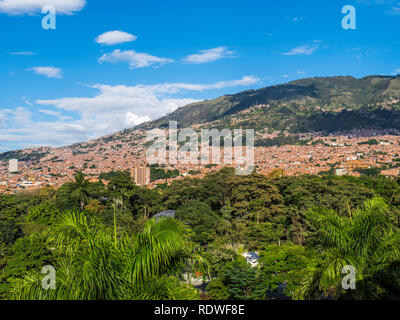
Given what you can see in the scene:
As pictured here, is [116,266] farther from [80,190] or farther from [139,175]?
[139,175]

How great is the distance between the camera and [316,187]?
2328 centimetres

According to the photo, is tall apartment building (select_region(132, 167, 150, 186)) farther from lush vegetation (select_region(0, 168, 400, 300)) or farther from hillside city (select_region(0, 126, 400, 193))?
lush vegetation (select_region(0, 168, 400, 300))

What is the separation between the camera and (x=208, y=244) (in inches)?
707

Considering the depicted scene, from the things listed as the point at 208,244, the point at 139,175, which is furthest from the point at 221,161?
the point at 208,244

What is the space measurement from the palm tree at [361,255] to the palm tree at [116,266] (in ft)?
5.48

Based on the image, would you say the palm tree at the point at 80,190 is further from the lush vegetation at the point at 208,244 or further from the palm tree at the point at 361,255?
the palm tree at the point at 361,255

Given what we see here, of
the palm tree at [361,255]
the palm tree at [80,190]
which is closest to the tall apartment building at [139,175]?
the palm tree at [80,190]

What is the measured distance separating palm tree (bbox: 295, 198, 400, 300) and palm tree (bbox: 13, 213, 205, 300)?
5.48 feet

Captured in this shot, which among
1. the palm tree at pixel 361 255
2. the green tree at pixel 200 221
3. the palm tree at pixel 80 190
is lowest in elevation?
the green tree at pixel 200 221

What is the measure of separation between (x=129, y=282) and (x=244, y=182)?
2220cm

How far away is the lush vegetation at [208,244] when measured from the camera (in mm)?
3512

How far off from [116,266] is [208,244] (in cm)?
1485

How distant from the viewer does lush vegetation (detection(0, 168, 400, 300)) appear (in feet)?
11.5
